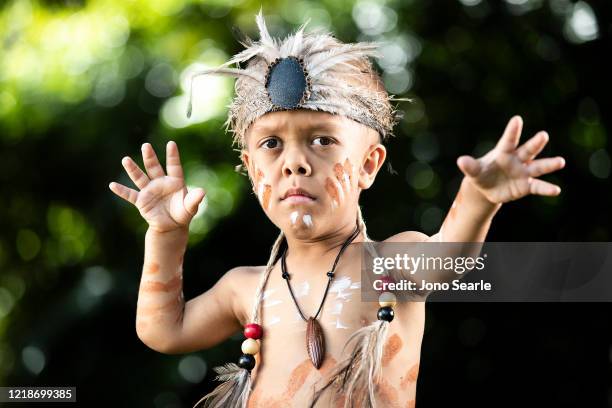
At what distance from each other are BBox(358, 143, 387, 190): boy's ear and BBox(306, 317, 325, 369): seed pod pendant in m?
0.43

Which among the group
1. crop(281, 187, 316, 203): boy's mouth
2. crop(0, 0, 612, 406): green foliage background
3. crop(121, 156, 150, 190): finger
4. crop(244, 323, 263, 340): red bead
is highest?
→ crop(0, 0, 612, 406): green foliage background

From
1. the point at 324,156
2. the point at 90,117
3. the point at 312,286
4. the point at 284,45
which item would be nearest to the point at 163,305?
the point at 312,286

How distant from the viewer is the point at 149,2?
14.3 feet

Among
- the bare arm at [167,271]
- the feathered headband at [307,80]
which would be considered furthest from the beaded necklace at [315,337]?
the feathered headband at [307,80]

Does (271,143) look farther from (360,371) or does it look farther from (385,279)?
(360,371)

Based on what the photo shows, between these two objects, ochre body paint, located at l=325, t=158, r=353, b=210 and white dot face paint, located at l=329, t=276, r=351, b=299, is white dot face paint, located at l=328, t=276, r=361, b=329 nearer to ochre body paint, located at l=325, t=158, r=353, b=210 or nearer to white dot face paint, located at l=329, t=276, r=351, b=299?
white dot face paint, located at l=329, t=276, r=351, b=299

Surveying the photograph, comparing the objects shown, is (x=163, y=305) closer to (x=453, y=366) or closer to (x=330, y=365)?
(x=330, y=365)

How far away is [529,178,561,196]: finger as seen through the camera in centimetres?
164

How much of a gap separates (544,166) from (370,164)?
62cm

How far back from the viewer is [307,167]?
2021 millimetres

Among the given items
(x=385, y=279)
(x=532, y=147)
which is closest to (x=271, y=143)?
(x=385, y=279)

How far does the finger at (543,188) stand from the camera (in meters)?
1.64

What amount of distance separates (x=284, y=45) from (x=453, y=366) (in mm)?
2274

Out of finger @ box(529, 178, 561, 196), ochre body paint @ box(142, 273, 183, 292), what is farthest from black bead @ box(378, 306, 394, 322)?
ochre body paint @ box(142, 273, 183, 292)
